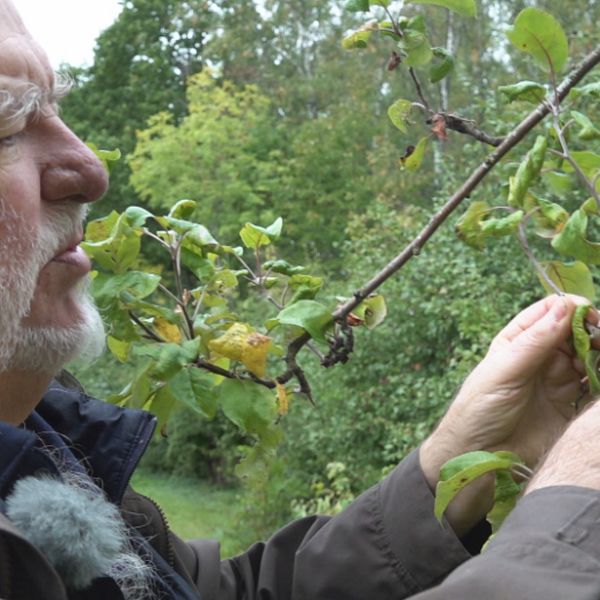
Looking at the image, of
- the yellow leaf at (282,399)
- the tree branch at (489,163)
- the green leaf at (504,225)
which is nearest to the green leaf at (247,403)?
the yellow leaf at (282,399)

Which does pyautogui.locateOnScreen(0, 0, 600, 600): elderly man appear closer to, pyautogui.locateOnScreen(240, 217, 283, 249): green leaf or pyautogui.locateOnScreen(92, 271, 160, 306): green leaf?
pyautogui.locateOnScreen(92, 271, 160, 306): green leaf

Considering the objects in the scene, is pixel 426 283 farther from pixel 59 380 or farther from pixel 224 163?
pixel 224 163

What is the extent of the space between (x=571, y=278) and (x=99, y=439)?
89 centimetres

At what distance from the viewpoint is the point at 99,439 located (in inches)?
75.9

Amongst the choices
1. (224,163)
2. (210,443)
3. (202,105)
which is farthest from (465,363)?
(202,105)

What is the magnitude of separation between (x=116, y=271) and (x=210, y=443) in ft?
46.7

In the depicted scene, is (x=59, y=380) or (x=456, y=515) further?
(x=59, y=380)

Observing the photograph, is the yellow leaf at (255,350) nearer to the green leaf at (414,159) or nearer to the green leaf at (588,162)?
the green leaf at (414,159)

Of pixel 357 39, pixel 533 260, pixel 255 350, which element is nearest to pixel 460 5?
pixel 357 39

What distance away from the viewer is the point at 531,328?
66.2 inches

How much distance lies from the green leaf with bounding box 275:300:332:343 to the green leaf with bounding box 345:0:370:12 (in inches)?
20.4

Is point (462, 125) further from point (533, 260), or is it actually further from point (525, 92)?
point (533, 260)

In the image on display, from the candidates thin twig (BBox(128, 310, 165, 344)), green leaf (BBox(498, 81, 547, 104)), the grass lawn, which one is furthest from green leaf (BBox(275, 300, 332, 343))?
the grass lawn

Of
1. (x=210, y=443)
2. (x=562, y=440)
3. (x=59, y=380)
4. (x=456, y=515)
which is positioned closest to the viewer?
(x=562, y=440)
